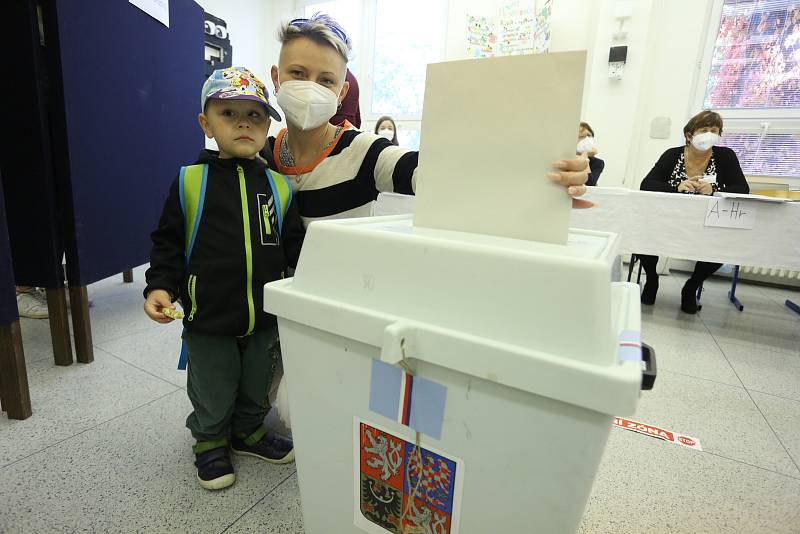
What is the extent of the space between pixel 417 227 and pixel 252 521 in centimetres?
59

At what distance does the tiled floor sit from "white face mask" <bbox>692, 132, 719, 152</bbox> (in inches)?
45.5

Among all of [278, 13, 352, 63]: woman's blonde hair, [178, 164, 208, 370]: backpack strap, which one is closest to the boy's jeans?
[178, 164, 208, 370]: backpack strap

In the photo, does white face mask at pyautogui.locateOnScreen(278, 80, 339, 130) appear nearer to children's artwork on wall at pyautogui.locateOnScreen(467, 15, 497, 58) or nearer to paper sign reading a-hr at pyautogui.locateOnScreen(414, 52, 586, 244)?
paper sign reading a-hr at pyautogui.locateOnScreen(414, 52, 586, 244)

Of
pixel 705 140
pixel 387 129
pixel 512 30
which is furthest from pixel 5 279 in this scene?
pixel 512 30

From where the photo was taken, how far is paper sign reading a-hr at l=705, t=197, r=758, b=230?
156 cm

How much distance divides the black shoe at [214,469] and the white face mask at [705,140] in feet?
8.11

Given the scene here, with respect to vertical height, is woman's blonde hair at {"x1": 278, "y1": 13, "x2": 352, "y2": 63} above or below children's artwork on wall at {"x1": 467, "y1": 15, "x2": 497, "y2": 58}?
below

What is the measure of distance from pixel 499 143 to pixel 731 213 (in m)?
1.64

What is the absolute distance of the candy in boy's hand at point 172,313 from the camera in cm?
64

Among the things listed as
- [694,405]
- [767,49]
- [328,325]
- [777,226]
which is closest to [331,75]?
[328,325]

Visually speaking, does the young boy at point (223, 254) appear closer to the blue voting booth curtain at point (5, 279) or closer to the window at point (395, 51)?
the blue voting booth curtain at point (5, 279)

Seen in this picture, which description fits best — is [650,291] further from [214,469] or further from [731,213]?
[214,469]

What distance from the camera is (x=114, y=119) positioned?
122 cm

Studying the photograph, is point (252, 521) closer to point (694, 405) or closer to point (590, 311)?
point (590, 311)
